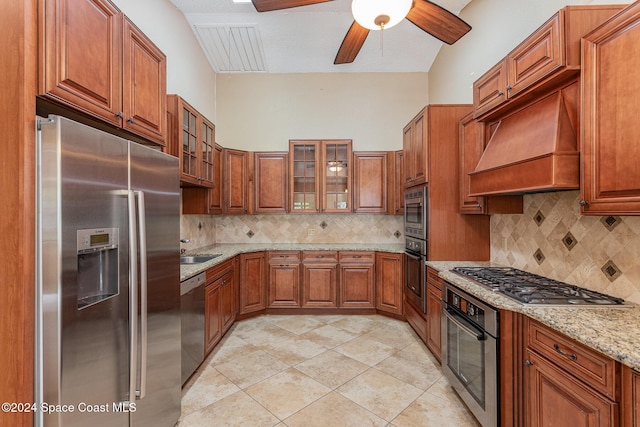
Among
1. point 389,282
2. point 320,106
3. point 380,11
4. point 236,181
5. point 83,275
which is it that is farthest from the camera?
point 320,106

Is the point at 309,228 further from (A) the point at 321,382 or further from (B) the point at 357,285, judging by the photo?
(A) the point at 321,382

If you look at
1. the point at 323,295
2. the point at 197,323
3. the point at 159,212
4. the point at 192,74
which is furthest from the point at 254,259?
the point at 192,74

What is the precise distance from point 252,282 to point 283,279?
411mm

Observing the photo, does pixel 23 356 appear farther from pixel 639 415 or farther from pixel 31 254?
pixel 639 415

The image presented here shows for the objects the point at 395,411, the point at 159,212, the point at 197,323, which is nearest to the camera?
the point at 159,212

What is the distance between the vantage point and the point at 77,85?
3.81ft

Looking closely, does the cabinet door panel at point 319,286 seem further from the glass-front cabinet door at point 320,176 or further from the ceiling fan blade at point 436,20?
the ceiling fan blade at point 436,20

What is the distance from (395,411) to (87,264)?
2082 mm

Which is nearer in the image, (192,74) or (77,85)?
(77,85)

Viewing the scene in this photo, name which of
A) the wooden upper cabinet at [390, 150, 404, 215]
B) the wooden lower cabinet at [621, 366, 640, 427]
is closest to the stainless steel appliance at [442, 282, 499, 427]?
the wooden lower cabinet at [621, 366, 640, 427]

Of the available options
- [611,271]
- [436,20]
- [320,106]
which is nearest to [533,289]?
[611,271]

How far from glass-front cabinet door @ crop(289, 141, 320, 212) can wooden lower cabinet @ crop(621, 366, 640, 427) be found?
10.7 ft

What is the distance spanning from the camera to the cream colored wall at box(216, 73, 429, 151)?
431 centimetres

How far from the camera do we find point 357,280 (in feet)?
12.3
